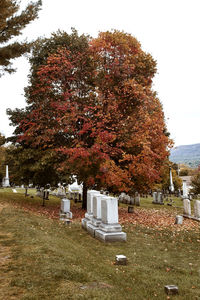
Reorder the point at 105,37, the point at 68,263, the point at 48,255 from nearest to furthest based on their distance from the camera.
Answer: the point at 68,263 < the point at 48,255 < the point at 105,37

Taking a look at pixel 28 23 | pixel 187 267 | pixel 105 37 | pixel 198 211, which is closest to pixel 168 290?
pixel 187 267

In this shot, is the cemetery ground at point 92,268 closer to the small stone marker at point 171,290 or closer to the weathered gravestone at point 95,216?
the small stone marker at point 171,290

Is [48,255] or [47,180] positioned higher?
[47,180]

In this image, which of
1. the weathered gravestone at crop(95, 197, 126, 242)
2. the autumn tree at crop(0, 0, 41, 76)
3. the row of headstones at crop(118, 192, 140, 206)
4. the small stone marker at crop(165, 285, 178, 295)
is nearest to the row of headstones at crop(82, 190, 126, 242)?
the weathered gravestone at crop(95, 197, 126, 242)

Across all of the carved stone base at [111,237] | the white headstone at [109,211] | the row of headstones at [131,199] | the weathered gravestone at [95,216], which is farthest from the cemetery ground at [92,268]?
the row of headstones at [131,199]

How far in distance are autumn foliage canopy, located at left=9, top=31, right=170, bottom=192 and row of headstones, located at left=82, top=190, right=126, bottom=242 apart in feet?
10.7

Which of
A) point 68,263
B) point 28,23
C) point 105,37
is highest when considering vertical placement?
point 105,37

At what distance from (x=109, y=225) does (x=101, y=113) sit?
8288 mm

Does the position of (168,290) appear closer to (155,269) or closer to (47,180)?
(155,269)

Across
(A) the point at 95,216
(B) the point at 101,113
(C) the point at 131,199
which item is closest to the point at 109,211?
(A) the point at 95,216

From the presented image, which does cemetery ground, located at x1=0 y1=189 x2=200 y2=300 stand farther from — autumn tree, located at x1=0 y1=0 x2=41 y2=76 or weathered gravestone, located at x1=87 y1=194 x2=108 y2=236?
autumn tree, located at x1=0 y1=0 x2=41 y2=76

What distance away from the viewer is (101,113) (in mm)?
15461

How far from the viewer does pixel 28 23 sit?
11.9 m

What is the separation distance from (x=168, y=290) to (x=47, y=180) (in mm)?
13910
